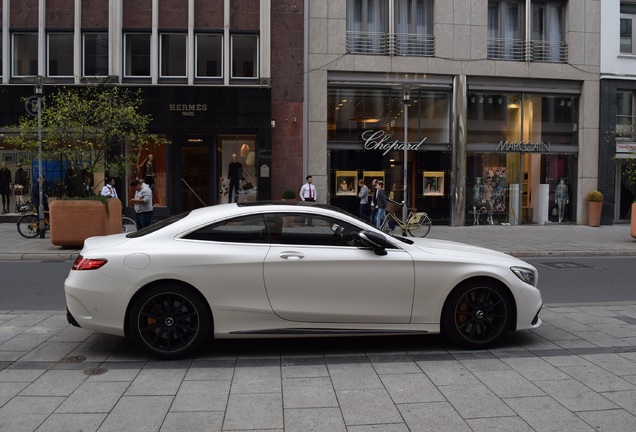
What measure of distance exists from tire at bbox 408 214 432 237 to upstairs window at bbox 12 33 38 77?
14925mm

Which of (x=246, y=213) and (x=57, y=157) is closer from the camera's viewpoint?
(x=246, y=213)

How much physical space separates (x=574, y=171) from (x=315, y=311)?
2169 cm

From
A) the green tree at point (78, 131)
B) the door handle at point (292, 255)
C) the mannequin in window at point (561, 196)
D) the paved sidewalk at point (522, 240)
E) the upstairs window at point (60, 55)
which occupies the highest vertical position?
the upstairs window at point (60, 55)

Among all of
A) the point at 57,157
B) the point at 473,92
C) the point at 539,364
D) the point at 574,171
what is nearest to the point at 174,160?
the point at 57,157

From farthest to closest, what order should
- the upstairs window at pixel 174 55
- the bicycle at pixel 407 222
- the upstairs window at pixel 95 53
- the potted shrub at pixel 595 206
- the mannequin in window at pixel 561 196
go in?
the mannequin in window at pixel 561 196
the potted shrub at pixel 595 206
the upstairs window at pixel 174 55
the upstairs window at pixel 95 53
the bicycle at pixel 407 222

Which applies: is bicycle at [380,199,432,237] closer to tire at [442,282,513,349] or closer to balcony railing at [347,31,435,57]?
balcony railing at [347,31,435,57]

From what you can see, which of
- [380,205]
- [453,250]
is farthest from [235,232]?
[380,205]

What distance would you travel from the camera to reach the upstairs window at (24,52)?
74.1 feet

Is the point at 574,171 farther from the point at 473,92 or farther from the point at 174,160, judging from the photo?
the point at 174,160

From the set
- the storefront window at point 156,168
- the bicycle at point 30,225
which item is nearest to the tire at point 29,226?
the bicycle at point 30,225

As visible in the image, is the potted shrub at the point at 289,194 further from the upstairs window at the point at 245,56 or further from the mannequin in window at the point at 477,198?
the mannequin in window at the point at 477,198

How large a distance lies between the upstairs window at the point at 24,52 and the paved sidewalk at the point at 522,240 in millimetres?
5758

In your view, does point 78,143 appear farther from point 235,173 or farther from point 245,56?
point 245,56

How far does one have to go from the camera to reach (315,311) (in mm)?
5996
